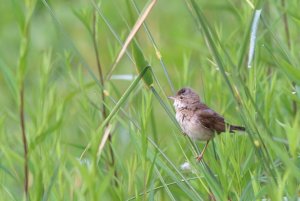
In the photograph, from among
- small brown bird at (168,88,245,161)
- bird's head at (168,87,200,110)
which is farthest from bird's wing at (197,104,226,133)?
bird's head at (168,87,200,110)

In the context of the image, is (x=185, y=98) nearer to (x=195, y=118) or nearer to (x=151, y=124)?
(x=195, y=118)

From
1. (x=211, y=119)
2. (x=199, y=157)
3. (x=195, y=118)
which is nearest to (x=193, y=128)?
(x=211, y=119)

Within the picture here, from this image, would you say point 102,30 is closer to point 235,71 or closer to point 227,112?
point 227,112

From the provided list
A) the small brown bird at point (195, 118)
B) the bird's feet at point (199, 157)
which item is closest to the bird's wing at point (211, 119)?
the small brown bird at point (195, 118)

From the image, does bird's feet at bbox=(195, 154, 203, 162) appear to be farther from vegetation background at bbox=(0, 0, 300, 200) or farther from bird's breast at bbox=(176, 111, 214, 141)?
bird's breast at bbox=(176, 111, 214, 141)

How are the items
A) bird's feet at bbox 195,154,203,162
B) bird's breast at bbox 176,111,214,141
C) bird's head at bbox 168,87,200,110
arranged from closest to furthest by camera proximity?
bird's feet at bbox 195,154,203,162
bird's breast at bbox 176,111,214,141
bird's head at bbox 168,87,200,110

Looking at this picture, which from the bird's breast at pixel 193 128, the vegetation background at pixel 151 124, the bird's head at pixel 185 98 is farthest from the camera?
the bird's head at pixel 185 98

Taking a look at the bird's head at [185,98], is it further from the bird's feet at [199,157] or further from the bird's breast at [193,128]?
the bird's feet at [199,157]

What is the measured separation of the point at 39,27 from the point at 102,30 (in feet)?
2.47

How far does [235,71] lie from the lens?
3559 mm

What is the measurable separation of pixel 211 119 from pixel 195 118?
0.79ft

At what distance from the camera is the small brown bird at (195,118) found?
4953 millimetres

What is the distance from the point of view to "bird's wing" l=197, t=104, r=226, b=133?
4.96 meters

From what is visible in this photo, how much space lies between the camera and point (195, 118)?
17.4 feet
